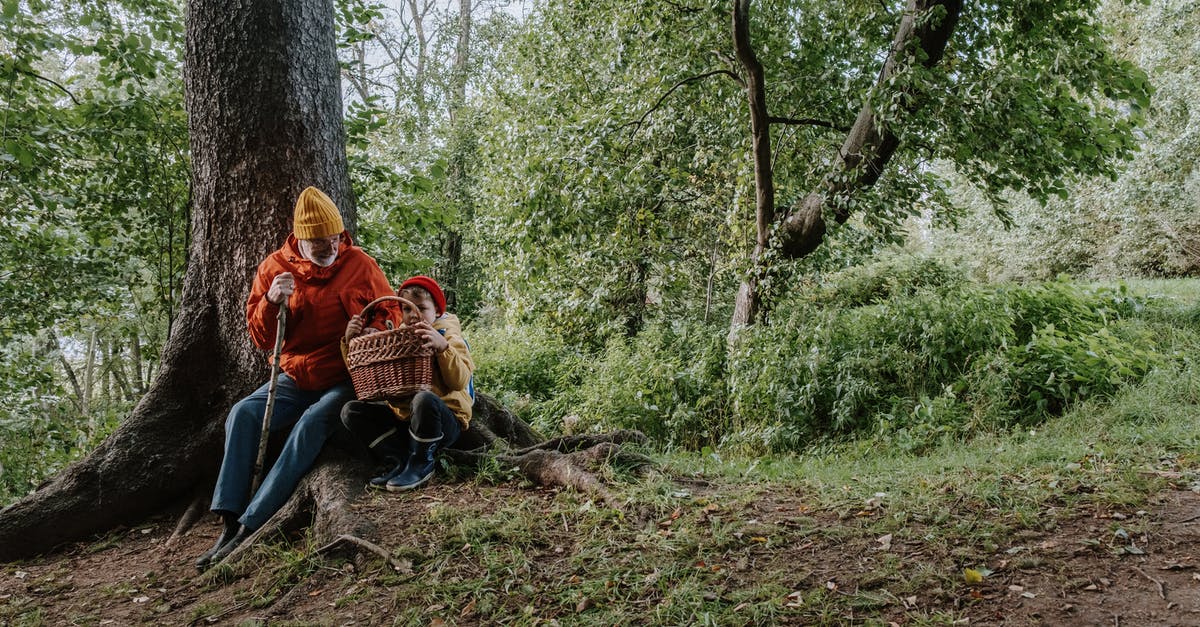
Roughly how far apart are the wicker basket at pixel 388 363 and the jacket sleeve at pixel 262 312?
57 centimetres

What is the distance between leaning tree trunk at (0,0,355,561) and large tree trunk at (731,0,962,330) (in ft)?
13.7

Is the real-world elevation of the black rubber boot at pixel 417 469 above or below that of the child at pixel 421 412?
below

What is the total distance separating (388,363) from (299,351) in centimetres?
81

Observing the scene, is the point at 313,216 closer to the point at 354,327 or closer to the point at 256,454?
the point at 354,327

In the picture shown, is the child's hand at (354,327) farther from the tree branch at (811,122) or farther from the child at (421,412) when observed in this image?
the tree branch at (811,122)

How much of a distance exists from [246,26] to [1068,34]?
718 centimetres

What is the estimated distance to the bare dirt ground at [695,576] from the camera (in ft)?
8.45

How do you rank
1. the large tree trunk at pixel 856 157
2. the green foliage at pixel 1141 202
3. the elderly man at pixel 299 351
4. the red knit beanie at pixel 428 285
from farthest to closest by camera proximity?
1. the green foliage at pixel 1141 202
2. the large tree trunk at pixel 856 157
3. the red knit beanie at pixel 428 285
4. the elderly man at pixel 299 351

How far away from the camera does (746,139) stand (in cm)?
841

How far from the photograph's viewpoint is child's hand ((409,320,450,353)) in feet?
12.3

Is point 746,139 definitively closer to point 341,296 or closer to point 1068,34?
point 1068,34

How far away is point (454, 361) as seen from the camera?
4055 millimetres

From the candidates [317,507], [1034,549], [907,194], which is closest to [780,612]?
[1034,549]

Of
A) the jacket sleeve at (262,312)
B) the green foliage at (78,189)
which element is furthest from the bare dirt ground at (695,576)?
the green foliage at (78,189)
